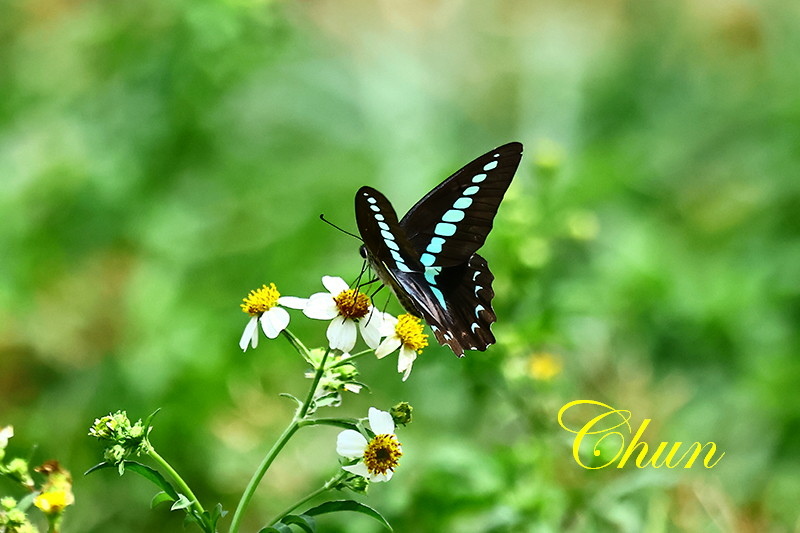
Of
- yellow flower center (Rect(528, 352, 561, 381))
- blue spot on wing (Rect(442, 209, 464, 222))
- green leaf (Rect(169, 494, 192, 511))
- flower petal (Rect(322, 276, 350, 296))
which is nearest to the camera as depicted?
green leaf (Rect(169, 494, 192, 511))

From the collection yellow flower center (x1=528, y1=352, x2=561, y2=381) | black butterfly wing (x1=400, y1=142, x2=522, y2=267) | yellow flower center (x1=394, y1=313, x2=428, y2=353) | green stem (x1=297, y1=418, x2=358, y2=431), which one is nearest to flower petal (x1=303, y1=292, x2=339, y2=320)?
yellow flower center (x1=394, y1=313, x2=428, y2=353)

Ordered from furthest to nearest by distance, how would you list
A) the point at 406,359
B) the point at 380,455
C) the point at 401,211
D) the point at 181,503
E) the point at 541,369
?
the point at 401,211
the point at 541,369
the point at 406,359
the point at 380,455
the point at 181,503

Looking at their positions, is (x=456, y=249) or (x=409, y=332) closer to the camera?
(x=409, y=332)

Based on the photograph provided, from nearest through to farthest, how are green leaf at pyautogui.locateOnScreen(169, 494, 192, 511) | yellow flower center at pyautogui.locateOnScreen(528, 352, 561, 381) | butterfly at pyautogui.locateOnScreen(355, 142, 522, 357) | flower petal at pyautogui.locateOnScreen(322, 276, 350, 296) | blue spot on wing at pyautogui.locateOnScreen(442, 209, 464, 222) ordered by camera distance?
1. green leaf at pyautogui.locateOnScreen(169, 494, 192, 511)
2. flower petal at pyautogui.locateOnScreen(322, 276, 350, 296)
3. butterfly at pyautogui.locateOnScreen(355, 142, 522, 357)
4. blue spot on wing at pyautogui.locateOnScreen(442, 209, 464, 222)
5. yellow flower center at pyautogui.locateOnScreen(528, 352, 561, 381)

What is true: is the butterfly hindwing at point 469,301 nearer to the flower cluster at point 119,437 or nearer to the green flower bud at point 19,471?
the flower cluster at point 119,437

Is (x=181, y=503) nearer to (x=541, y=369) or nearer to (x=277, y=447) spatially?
(x=277, y=447)

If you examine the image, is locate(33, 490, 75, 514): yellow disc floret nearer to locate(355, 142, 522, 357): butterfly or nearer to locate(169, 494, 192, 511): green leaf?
locate(169, 494, 192, 511): green leaf

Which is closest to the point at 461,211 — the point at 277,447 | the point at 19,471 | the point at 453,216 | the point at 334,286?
the point at 453,216

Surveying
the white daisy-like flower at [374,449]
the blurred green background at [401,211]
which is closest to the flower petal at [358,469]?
the white daisy-like flower at [374,449]
